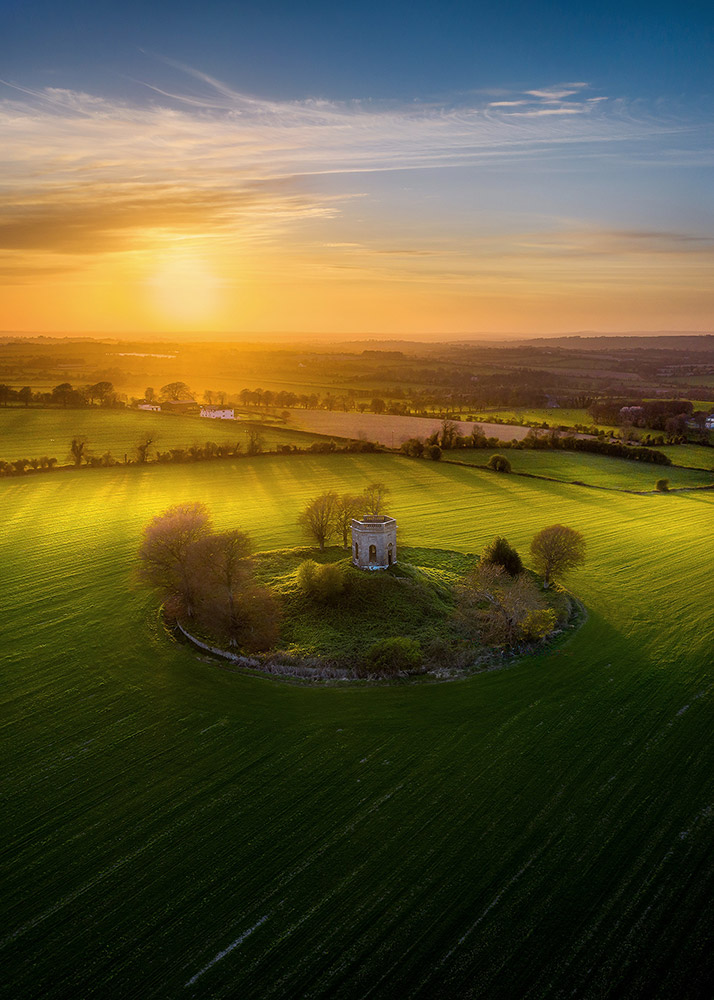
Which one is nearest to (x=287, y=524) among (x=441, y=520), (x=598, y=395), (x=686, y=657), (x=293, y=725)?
(x=441, y=520)

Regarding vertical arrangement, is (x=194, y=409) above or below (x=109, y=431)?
above

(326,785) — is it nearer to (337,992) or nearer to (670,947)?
(337,992)

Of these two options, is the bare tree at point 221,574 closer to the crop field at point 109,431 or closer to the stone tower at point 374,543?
the stone tower at point 374,543

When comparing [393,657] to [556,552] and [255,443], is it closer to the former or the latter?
[556,552]

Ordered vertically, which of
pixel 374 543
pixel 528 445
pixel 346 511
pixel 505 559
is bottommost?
pixel 505 559

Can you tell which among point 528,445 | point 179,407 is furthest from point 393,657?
point 179,407

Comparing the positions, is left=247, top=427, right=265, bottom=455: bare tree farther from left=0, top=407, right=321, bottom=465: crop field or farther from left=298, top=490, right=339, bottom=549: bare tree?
left=298, top=490, right=339, bottom=549: bare tree
